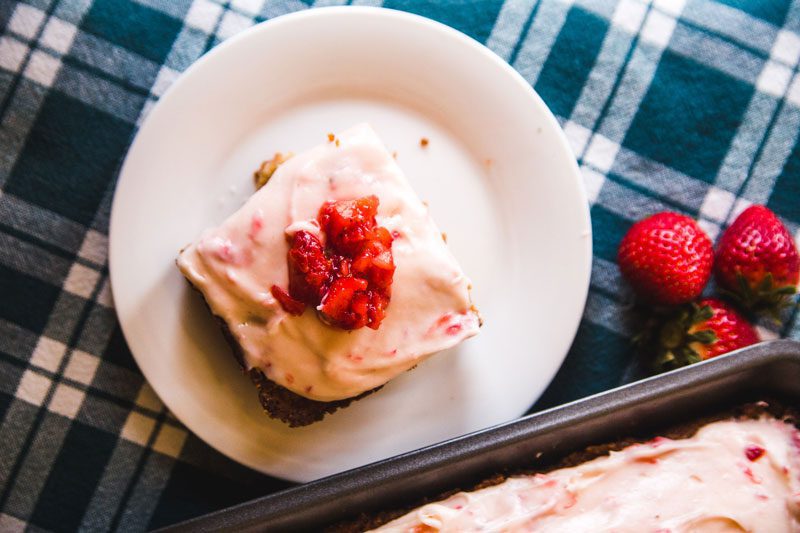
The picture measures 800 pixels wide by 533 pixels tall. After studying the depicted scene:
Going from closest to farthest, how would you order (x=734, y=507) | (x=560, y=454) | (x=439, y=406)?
1. (x=734, y=507)
2. (x=560, y=454)
3. (x=439, y=406)

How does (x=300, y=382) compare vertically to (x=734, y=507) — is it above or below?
below

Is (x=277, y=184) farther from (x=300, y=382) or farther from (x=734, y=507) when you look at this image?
(x=734, y=507)

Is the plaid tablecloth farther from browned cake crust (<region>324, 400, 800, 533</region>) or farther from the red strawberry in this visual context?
browned cake crust (<region>324, 400, 800, 533</region>)

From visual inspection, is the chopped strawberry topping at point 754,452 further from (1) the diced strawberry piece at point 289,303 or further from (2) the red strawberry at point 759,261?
(1) the diced strawberry piece at point 289,303

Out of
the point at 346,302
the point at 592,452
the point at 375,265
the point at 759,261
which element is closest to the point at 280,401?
the point at 346,302

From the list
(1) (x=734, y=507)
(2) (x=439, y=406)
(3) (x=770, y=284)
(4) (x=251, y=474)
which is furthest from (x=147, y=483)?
(3) (x=770, y=284)

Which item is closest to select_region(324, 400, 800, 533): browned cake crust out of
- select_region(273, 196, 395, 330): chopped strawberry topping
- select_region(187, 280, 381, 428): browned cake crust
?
select_region(187, 280, 381, 428): browned cake crust
